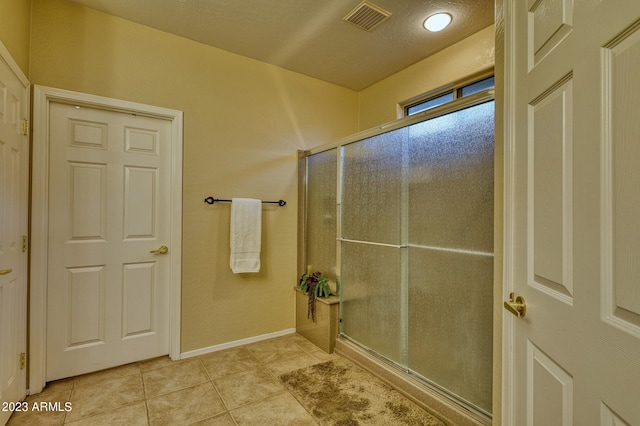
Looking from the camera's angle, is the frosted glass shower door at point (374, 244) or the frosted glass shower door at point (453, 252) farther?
the frosted glass shower door at point (374, 244)

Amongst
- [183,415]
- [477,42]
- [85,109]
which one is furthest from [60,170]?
[477,42]

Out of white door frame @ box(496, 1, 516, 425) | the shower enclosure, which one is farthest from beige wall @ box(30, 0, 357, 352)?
white door frame @ box(496, 1, 516, 425)

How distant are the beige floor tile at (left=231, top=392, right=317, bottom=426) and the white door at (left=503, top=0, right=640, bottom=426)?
1.18m

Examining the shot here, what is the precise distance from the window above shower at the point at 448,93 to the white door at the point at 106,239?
2262mm

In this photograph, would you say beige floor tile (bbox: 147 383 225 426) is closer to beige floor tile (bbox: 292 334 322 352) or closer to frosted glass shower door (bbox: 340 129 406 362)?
beige floor tile (bbox: 292 334 322 352)

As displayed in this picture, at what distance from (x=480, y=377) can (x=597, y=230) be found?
1324mm

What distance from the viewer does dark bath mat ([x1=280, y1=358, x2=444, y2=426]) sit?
70.3 inches

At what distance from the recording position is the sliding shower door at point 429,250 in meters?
1.66

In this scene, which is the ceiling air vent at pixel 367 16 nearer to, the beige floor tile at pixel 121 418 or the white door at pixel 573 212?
the white door at pixel 573 212

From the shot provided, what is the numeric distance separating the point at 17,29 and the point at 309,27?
1846 mm

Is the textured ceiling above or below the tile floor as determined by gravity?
above

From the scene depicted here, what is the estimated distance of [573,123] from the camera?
0.75 m

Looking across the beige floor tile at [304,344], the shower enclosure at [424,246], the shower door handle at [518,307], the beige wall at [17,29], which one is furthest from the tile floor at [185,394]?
the beige wall at [17,29]

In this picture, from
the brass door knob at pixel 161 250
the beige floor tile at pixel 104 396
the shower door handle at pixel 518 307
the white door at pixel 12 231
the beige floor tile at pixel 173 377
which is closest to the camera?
the shower door handle at pixel 518 307
